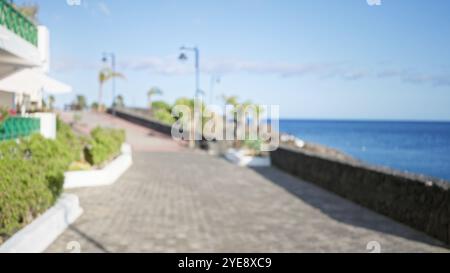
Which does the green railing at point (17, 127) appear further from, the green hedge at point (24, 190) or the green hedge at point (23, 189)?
the green hedge at point (24, 190)

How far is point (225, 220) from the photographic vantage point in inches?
388

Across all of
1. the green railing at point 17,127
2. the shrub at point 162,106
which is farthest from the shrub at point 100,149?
the shrub at point 162,106

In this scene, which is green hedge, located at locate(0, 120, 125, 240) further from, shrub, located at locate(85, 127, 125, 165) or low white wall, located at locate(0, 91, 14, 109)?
low white wall, located at locate(0, 91, 14, 109)

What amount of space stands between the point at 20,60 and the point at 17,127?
224cm

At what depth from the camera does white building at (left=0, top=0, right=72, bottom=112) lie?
13.9 metres

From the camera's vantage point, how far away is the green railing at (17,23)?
14.0 m

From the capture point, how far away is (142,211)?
10.5 metres

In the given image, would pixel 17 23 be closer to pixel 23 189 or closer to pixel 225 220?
pixel 23 189

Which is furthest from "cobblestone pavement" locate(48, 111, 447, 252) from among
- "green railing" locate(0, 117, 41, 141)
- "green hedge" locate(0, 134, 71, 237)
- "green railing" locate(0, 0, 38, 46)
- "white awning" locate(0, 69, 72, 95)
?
"green railing" locate(0, 0, 38, 46)

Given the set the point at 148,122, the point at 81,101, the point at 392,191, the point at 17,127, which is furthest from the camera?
the point at 81,101

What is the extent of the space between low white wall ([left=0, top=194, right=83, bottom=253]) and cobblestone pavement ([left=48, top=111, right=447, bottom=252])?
0.19 metres

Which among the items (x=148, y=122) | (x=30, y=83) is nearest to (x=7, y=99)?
(x=30, y=83)

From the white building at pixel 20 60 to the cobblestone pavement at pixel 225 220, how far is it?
447cm

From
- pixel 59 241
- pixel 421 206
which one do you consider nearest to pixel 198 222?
pixel 59 241
